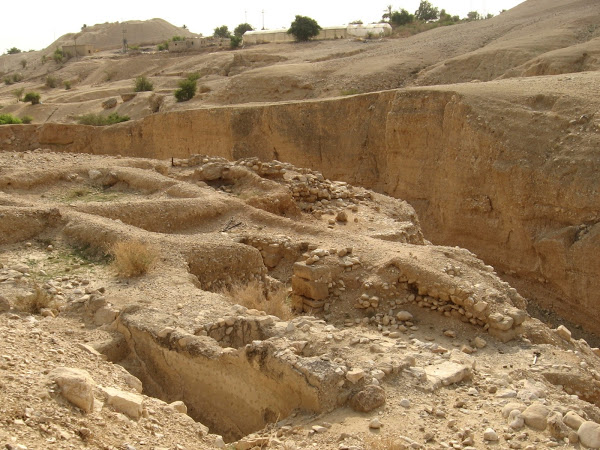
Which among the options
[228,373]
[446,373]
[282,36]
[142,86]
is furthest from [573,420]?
[282,36]

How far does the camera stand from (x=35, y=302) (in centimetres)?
604

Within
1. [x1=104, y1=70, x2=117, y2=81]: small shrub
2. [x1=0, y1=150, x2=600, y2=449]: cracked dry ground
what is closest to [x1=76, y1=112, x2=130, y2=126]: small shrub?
[x1=104, y1=70, x2=117, y2=81]: small shrub

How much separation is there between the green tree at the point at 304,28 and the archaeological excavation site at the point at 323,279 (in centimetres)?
2109

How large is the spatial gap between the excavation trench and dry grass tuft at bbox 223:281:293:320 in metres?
1.37

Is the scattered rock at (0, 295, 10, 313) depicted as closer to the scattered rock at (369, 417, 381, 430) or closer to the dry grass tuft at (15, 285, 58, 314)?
the dry grass tuft at (15, 285, 58, 314)

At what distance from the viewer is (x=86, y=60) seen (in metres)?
48.8

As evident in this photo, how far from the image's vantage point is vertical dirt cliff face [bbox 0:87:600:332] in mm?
13328

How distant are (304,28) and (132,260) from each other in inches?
1401

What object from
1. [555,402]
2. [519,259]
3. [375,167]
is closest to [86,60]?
[375,167]

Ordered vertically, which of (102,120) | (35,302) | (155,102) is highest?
(155,102)

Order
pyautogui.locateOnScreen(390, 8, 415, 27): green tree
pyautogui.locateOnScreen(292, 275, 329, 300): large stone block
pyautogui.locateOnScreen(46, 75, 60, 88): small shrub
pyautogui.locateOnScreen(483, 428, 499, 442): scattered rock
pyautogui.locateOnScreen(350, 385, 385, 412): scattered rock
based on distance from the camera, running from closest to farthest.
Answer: pyautogui.locateOnScreen(483, 428, 499, 442): scattered rock, pyautogui.locateOnScreen(350, 385, 385, 412): scattered rock, pyautogui.locateOnScreen(292, 275, 329, 300): large stone block, pyautogui.locateOnScreen(46, 75, 60, 88): small shrub, pyautogui.locateOnScreen(390, 8, 415, 27): green tree

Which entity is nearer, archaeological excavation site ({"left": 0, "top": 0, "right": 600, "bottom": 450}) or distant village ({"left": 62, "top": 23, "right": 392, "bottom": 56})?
archaeological excavation site ({"left": 0, "top": 0, "right": 600, "bottom": 450})

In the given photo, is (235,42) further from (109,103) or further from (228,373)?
(228,373)

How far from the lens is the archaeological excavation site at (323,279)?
451 cm
